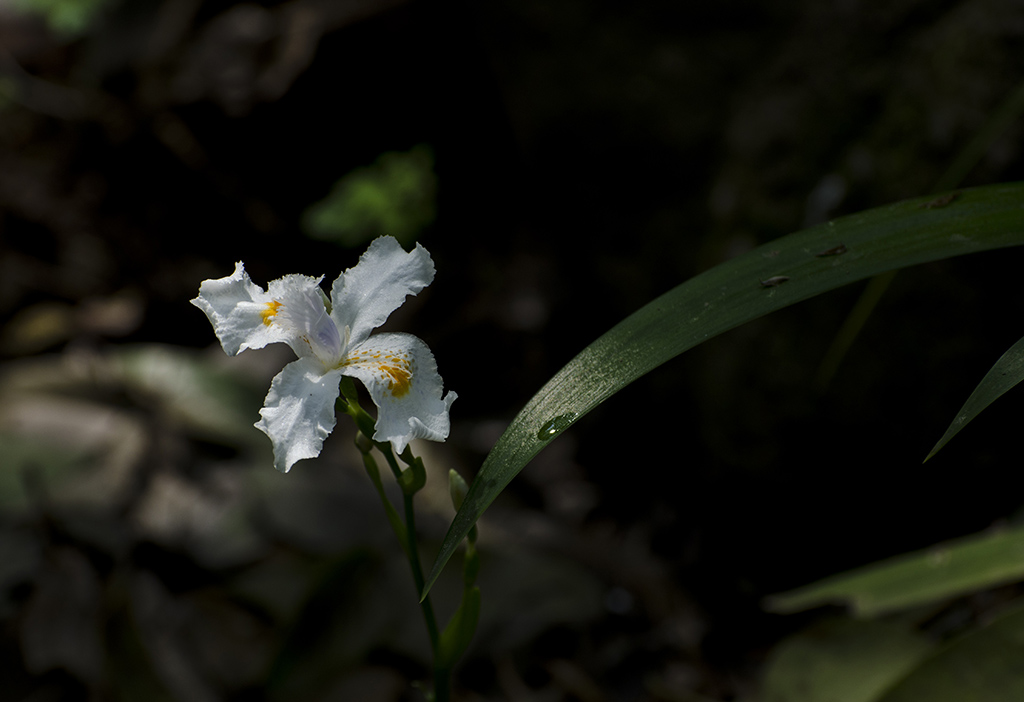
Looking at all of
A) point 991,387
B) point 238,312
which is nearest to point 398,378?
point 238,312

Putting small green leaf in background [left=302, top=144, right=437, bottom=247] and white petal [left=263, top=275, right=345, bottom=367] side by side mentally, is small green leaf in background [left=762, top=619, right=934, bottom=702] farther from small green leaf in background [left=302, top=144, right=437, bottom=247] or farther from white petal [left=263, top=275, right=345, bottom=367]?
small green leaf in background [left=302, top=144, right=437, bottom=247]

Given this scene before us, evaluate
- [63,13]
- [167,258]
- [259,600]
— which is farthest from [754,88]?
[63,13]

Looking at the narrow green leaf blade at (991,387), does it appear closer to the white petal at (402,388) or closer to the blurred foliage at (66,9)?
the white petal at (402,388)

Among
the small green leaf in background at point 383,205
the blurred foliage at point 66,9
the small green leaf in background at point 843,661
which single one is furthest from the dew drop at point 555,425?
the blurred foliage at point 66,9

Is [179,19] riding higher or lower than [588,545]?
higher

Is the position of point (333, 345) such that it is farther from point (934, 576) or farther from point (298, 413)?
point (934, 576)

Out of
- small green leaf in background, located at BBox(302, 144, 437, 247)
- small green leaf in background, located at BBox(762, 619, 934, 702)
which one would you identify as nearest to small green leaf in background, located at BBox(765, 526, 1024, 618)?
small green leaf in background, located at BBox(762, 619, 934, 702)

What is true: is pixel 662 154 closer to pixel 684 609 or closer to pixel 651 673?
pixel 684 609
